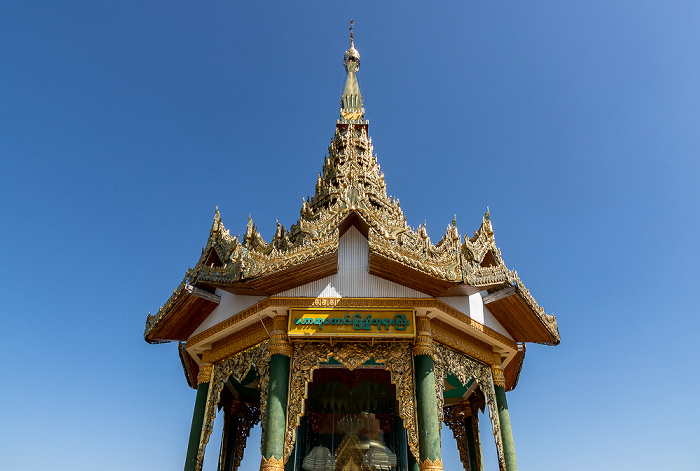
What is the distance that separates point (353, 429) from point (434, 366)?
181 inches

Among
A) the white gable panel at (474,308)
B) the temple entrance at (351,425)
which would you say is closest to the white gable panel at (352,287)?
the white gable panel at (474,308)

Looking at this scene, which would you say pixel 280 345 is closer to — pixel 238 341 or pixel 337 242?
pixel 238 341

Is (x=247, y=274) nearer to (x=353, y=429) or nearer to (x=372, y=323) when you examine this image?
(x=372, y=323)

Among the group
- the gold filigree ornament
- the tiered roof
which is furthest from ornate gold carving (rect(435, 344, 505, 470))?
the gold filigree ornament

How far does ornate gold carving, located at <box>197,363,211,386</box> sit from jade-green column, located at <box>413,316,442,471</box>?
566cm

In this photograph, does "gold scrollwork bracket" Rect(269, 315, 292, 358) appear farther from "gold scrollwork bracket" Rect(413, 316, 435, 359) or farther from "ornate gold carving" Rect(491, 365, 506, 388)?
"ornate gold carving" Rect(491, 365, 506, 388)

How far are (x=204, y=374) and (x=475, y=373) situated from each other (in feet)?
23.6

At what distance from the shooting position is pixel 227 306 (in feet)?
46.4

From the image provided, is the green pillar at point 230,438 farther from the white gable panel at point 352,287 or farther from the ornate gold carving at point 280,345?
the white gable panel at point 352,287

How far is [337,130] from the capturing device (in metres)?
21.7

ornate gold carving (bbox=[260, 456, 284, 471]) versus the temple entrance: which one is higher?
the temple entrance

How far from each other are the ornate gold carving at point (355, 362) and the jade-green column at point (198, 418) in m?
3.12

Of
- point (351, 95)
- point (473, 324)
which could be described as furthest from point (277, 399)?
point (351, 95)

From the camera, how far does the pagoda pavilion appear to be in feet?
40.9
